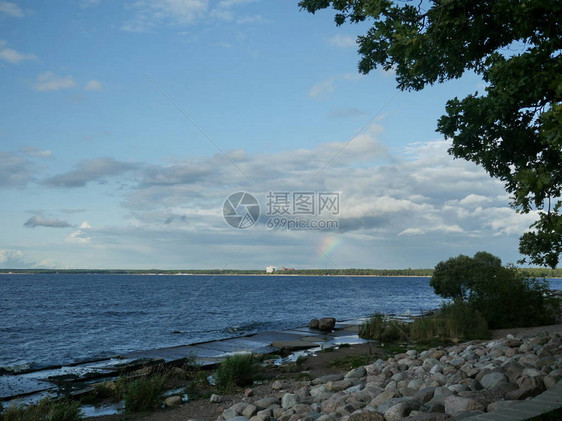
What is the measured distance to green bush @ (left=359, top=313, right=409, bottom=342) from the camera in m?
21.6

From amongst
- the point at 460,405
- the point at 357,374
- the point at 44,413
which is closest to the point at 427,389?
the point at 460,405

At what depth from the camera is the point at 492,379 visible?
8609mm

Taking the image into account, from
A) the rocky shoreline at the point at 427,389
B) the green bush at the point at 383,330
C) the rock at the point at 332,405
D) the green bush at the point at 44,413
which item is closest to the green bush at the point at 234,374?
the rocky shoreline at the point at 427,389

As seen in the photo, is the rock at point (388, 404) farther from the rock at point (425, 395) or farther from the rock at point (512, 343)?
the rock at point (512, 343)

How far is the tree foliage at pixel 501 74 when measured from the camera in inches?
289

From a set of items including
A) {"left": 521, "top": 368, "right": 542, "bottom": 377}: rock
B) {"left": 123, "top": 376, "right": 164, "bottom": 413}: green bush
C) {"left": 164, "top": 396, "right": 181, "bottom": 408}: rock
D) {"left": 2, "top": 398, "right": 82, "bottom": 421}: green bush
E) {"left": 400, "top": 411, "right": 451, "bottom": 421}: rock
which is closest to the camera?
{"left": 400, "top": 411, "right": 451, "bottom": 421}: rock

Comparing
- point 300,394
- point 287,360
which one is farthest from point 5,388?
point 300,394

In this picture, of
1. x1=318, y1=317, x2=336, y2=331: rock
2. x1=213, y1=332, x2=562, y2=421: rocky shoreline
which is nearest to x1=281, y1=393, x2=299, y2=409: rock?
x1=213, y1=332, x2=562, y2=421: rocky shoreline

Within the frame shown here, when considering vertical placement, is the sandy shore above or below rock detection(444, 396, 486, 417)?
below

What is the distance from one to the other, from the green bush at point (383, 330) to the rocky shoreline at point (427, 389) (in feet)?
25.9

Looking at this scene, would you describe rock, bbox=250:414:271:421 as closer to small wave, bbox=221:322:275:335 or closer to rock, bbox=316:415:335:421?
rock, bbox=316:415:335:421

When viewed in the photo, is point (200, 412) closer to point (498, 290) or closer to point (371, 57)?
point (371, 57)

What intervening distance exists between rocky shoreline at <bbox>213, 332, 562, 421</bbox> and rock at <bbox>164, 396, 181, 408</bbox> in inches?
67.7

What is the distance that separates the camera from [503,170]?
11531 mm
